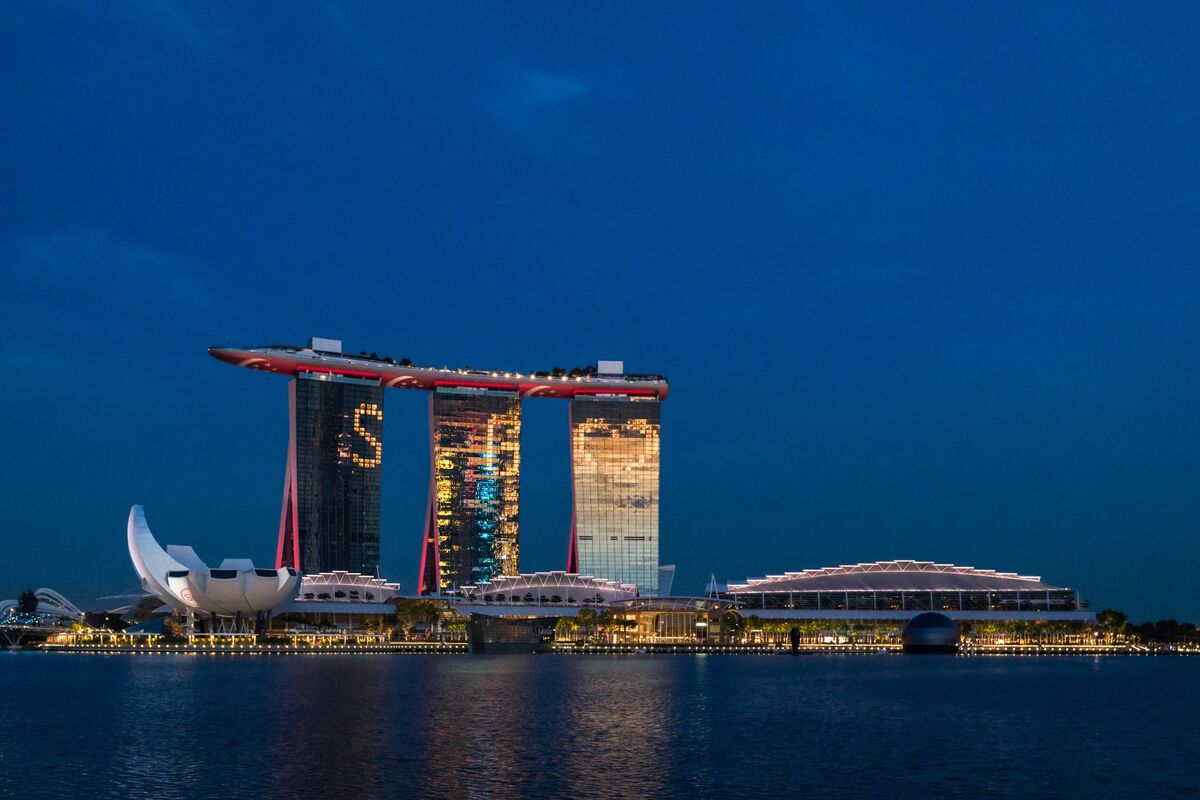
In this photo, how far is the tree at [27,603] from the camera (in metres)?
192

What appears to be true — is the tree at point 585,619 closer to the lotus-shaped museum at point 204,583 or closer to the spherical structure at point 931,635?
the lotus-shaped museum at point 204,583

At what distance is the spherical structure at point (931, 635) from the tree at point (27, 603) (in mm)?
126890

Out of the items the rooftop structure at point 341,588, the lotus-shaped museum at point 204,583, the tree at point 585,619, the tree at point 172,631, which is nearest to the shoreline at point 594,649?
the tree at point 172,631

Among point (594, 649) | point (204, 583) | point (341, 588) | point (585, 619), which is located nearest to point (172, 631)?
point (204, 583)

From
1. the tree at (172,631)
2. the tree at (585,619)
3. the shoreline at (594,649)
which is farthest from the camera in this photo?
the tree at (585,619)

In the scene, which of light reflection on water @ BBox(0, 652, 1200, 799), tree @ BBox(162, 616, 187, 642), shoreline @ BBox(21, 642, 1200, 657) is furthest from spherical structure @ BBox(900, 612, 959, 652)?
tree @ BBox(162, 616, 187, 642)

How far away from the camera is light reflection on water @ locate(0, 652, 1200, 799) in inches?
1619

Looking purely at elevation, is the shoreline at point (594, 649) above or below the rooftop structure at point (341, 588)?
below

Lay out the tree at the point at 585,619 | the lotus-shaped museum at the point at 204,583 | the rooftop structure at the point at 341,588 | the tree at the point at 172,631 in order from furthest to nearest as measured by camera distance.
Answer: the rooftop structure at the point at 341,588
the tree at the point at 585,619
the tree at the point at 172,631
the lotus-shaped museum at the point at 204,583

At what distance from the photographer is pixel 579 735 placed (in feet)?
177

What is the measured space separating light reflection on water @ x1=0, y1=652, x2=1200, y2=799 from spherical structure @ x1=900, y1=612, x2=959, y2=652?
183 feet

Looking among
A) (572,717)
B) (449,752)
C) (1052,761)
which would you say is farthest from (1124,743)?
(449,752)

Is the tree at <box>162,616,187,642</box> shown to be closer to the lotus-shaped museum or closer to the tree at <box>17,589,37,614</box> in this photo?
the lotus-shaped museum

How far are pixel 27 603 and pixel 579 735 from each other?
538ft
